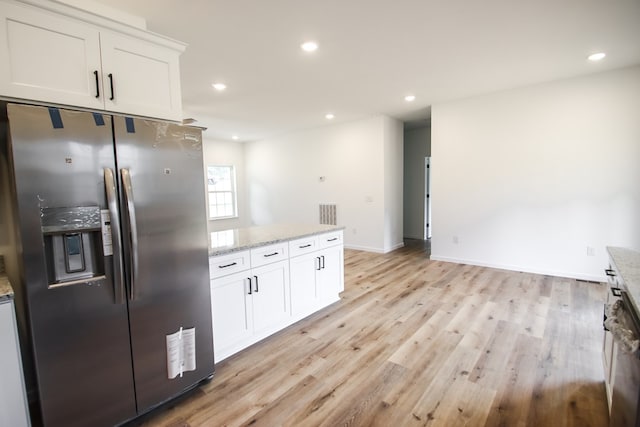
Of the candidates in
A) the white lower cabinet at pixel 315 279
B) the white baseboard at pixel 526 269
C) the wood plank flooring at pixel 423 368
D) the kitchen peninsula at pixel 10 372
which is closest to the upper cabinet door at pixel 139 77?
the kitchen peninsula at pixel 10 372

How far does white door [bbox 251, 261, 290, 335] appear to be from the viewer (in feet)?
8.30

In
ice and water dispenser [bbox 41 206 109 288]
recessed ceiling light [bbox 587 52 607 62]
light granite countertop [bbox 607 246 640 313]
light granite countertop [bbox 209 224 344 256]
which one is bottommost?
light granite countertop [bbox 607 246 640 313]

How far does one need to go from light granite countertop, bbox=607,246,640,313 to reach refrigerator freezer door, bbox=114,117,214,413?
2.18 m

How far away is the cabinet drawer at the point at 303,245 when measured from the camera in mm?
2848

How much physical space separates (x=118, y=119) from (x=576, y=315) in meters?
4.20

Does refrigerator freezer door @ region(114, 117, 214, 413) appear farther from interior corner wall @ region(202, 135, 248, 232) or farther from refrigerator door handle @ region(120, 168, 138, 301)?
interior corner wall @ region(202, 135, 248, 232)

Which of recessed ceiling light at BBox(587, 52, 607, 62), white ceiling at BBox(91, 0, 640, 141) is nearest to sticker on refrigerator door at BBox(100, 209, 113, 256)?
white ceiling at BBox(91, 0, 640, 141)

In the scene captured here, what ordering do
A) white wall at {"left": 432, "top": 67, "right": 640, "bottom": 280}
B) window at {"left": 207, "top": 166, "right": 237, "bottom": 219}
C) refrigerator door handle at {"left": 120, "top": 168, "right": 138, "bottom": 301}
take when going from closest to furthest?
refrigerator door handle at {"left": 120, "top": 168, "right": 138, "bottom": 301} → white wall at {"left": 432, "top": 67, "right": 640, "bottom": 280} → window at {"left": 207, "top": 166, "right": 237, "bottom": 219}

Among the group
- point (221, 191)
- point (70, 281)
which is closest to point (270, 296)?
point (70, 281)

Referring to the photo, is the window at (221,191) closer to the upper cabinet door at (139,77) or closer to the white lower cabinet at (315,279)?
the white lower cabinet at (315,279)

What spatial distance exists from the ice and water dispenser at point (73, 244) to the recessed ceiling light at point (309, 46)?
2.30 metres

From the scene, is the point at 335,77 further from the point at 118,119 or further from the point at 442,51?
the point at 118,119

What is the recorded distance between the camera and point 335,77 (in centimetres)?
372

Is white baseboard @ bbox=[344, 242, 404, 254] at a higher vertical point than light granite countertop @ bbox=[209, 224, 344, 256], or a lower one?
lower
